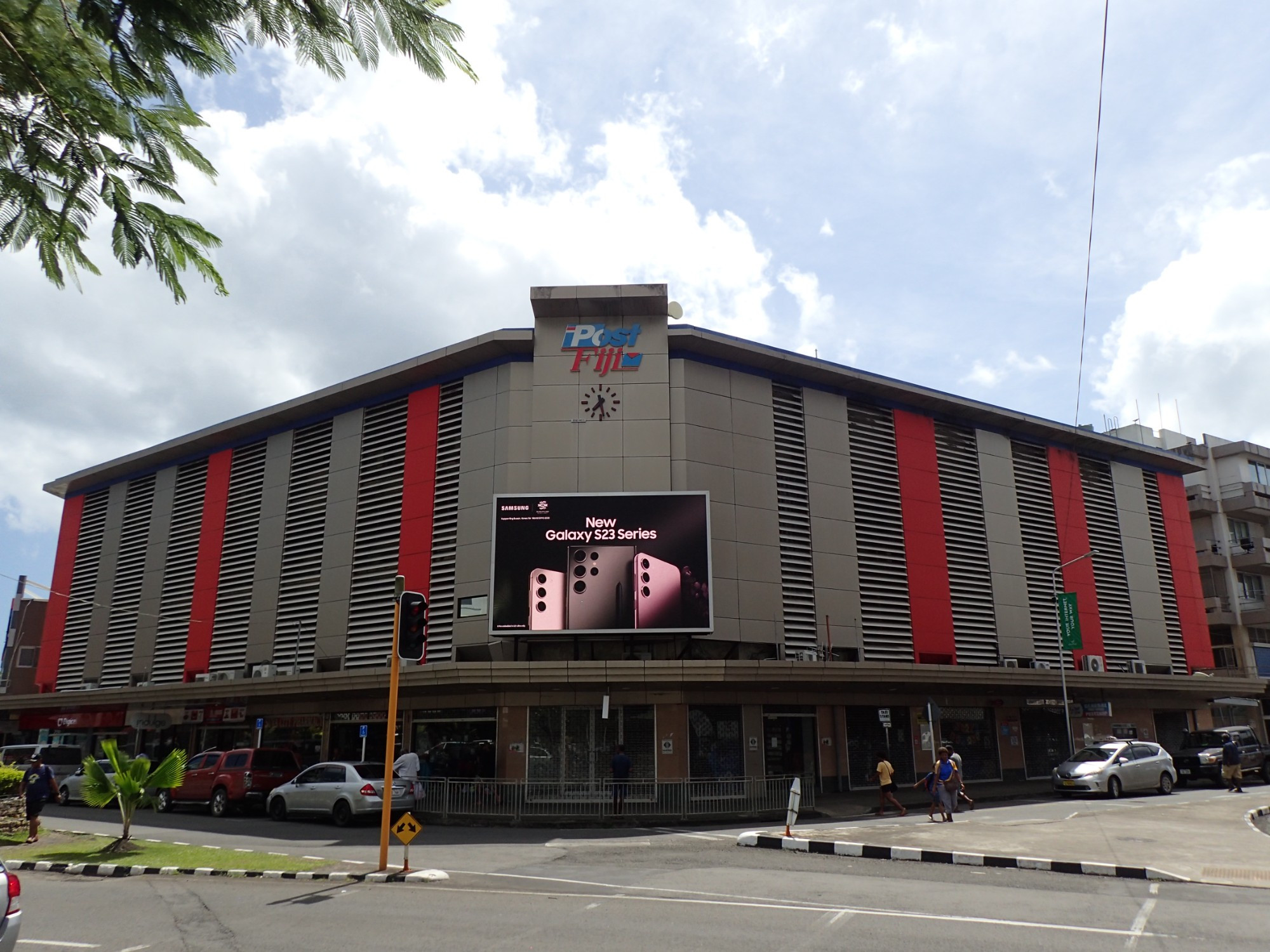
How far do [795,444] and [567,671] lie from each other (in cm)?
1160

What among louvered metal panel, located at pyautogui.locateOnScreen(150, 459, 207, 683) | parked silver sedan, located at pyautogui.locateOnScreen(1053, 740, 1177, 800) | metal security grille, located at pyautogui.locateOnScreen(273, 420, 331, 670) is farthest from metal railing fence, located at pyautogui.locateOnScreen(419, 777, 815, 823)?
louvered metal panel, located at pyautogui.locateOnScreen(150, 459, 207, 683)

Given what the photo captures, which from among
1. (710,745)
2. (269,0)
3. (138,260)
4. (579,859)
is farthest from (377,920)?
A: (710,745)

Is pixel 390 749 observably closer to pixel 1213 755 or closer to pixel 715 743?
pixel 715 743

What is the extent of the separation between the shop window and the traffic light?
42.3 feet

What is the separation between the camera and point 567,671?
77.4 feet

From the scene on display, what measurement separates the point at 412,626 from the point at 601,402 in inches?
585

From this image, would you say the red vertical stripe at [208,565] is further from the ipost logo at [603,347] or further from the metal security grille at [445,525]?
the ipost logo at [603,347]

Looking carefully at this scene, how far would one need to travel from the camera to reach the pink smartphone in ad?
24609 mm

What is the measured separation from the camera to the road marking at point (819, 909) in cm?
922

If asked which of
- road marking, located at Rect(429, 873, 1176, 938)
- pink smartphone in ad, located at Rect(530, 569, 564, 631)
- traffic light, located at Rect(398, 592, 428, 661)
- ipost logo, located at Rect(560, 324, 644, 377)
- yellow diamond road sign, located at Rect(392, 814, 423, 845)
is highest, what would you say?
ipost logo, located at Rect(560, 324, 644, 377)

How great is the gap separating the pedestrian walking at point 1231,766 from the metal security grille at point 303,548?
2876 cm

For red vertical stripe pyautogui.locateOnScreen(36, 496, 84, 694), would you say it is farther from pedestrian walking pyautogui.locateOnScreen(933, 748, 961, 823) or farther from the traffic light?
pedestrian walking pyautogui.locateOnScreen(933, 748, 961, 823)

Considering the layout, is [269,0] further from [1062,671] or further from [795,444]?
[1062,671]

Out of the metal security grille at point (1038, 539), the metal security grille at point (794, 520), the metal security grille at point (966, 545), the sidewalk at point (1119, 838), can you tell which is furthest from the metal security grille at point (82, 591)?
the metal security grille at point (1038, 539)
